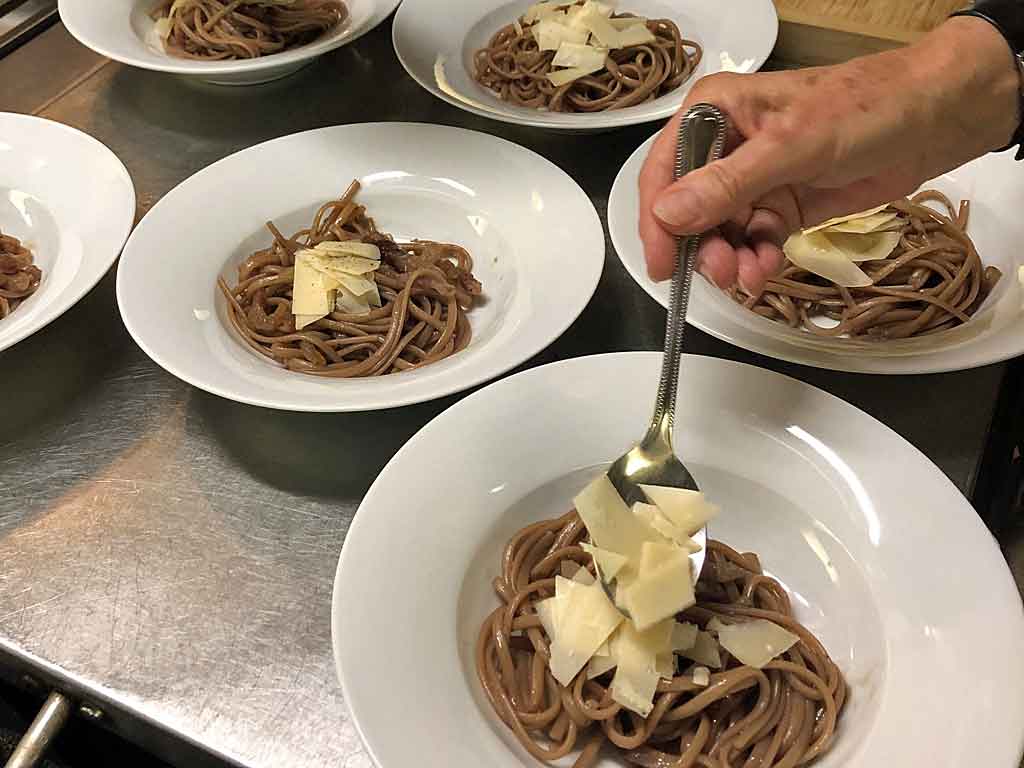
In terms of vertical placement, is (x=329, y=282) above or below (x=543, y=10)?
below

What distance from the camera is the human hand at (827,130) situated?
42.5 inches

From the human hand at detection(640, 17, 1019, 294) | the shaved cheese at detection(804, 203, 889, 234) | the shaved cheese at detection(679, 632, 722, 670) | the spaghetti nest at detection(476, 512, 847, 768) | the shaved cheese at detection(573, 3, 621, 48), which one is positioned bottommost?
the spaghetti nest at detection(476, 512, 847, 768)

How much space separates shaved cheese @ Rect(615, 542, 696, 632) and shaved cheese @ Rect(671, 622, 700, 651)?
0.20 feet

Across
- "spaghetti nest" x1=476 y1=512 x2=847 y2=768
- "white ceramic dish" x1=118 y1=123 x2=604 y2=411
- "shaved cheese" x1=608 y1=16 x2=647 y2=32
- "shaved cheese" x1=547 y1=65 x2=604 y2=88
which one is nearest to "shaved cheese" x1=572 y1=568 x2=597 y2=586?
"spaghetti nest" x1=476 y1=512 x2=847 y2=768

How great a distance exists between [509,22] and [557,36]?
0.79ft

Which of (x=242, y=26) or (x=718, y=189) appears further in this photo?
(x=242, y=26)

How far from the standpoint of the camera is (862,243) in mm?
1471

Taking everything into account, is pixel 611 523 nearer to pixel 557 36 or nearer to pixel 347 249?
pixel 347 249

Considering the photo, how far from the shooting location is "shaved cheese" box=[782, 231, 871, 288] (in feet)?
4.69

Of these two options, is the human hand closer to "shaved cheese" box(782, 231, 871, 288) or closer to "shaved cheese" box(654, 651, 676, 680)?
"shaved cheese" box(782, 231, 871, 288)

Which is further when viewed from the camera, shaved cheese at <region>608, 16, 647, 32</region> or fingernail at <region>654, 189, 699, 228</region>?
shaved cheese at <region>608, 16, 647, 32</region>

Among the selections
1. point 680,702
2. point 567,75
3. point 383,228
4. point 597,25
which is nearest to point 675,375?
point 680,702

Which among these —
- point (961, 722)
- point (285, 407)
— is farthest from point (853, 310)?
point (285, 407)

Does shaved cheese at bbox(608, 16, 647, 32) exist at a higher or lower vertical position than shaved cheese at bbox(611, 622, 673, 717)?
higher
